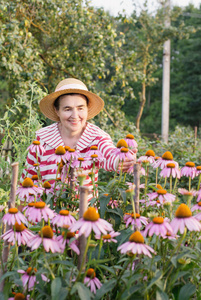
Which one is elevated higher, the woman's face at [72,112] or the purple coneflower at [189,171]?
the woman's face at [72,112]

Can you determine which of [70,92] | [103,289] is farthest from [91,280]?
[70,92]

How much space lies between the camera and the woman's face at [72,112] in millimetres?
1698

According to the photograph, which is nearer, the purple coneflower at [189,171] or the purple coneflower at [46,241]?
the purple coneflower at [46,241]

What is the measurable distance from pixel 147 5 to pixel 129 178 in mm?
10448

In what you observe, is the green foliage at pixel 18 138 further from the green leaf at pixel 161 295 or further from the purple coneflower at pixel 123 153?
the green leaf at pixel 161 295

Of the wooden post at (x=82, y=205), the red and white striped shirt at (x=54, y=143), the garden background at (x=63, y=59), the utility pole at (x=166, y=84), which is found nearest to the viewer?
the wooden post at (x=82, y=205)

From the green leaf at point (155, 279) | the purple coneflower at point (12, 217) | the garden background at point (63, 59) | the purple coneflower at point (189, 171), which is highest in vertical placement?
the garden background at point (63, 59)

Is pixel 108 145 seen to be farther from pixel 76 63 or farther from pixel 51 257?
pixel 76 63

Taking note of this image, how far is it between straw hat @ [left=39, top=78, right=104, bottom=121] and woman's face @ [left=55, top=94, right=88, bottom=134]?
36mm

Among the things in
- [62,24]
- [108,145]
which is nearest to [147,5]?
[62,24]

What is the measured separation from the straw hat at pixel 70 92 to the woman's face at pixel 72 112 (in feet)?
0.12

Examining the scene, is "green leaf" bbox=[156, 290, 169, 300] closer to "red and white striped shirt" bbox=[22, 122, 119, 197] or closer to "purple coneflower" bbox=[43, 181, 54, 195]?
"purple coneflower" bbox=[43, 181, 54, 195]

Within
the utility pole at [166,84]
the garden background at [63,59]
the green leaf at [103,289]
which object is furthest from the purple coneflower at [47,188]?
the utility pole at [166,84]

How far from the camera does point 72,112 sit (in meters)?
1.69
